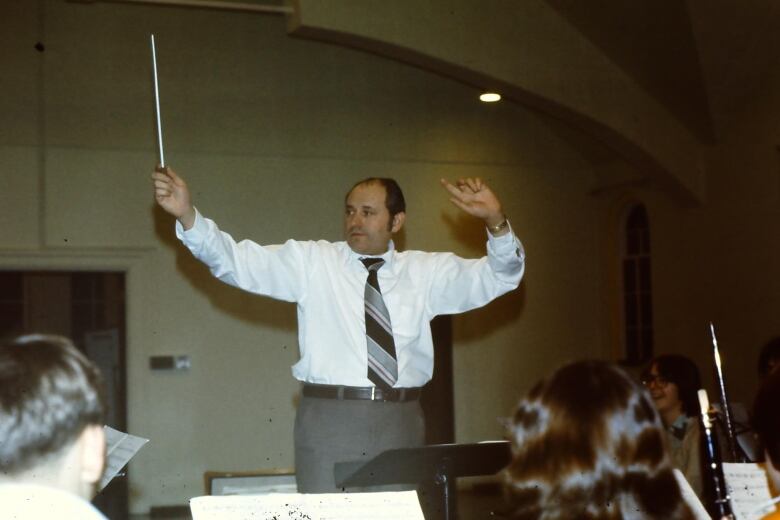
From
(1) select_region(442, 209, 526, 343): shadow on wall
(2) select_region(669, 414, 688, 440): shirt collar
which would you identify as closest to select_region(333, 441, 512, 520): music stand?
(2) select_region(669, 414, 688, 440): shirt collar

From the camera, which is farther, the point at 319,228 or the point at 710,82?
the point at 319,228

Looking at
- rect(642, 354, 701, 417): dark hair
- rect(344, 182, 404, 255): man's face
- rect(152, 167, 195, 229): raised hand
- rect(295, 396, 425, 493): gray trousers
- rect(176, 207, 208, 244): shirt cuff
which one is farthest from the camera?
rect(642, 354, 701, 417): dark hair

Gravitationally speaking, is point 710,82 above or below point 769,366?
above

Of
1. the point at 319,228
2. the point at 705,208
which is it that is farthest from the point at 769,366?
the point at 319,228

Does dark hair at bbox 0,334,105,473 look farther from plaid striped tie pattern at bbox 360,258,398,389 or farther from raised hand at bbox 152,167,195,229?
plaid striped tie pattern at bbox 360,258,398,389

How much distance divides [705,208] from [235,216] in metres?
3.78

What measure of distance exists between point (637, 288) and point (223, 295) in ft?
12.5

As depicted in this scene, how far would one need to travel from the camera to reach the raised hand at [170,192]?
311cm

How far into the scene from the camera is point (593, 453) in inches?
53.0

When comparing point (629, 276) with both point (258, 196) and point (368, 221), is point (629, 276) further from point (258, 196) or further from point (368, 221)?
point (368, 221)

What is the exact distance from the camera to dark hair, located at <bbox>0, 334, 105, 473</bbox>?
121 cm

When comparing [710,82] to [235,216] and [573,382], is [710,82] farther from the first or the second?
[573,382]

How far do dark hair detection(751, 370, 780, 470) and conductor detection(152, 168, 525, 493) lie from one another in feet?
5.84

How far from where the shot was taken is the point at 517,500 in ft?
4.66
